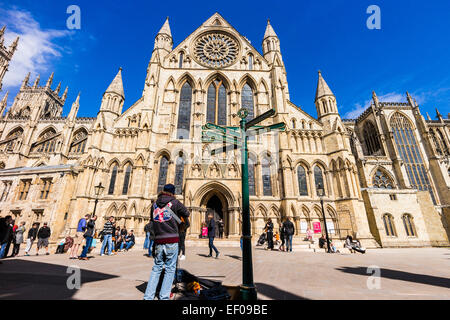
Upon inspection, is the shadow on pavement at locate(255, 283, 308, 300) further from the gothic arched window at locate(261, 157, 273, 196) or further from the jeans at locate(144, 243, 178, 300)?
the gothic arched window at locate(261, 157, 273, 196)

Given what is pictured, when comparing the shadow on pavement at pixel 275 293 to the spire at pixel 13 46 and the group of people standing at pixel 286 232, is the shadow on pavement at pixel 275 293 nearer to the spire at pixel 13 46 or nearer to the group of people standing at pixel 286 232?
the group of people standing at pixel 286 232

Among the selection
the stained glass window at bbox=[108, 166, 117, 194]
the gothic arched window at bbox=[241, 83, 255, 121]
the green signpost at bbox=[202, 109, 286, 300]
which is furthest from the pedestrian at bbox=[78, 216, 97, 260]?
the gothic arched window at bbox=[241, 83, 255, 121]

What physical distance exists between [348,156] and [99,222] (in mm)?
22383

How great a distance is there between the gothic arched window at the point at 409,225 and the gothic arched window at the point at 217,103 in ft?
66.8

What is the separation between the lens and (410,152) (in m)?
31.8

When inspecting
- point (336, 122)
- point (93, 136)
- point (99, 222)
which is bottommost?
point (99, 222)

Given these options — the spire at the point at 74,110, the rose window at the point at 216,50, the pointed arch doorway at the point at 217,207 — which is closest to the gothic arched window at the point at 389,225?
the pointed arch doorway at the point at 217,207

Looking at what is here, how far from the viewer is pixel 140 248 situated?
13.9 meters

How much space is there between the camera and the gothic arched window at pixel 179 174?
18.0m

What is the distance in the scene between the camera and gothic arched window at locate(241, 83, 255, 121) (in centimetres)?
2180

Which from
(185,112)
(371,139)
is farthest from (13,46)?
(371,139)
